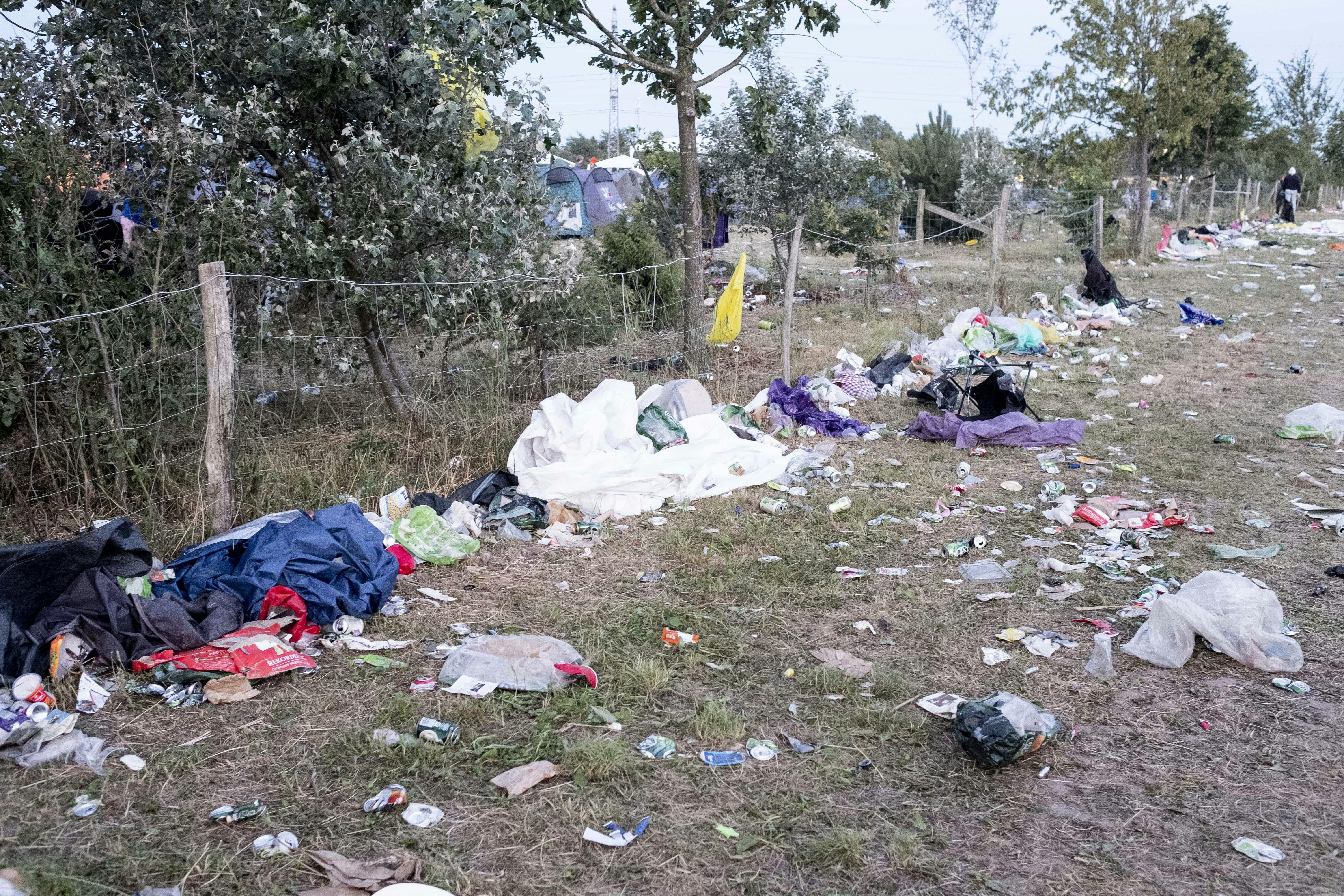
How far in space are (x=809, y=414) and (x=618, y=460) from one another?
6.16ft

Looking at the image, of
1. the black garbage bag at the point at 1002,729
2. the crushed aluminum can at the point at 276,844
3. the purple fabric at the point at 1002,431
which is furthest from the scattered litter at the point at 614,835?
the purple fabric at the point at 1002,431

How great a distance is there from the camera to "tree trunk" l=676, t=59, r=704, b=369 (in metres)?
7.39

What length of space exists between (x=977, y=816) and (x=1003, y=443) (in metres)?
4.06

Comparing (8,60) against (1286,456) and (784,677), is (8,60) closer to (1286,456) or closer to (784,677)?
(784,677)

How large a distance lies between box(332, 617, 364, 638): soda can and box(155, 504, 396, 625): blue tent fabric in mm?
33

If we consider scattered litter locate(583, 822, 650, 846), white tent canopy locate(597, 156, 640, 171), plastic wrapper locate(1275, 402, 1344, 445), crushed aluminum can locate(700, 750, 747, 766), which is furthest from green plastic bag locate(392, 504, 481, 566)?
white tent canopy locate(597, 156, 640, 171)

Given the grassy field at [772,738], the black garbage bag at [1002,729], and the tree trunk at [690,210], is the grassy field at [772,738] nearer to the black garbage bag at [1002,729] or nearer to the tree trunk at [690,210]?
the black garbage bag at [1002,729]

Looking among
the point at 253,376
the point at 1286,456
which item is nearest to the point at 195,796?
the point at 253,376

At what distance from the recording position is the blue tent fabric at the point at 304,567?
3662mm

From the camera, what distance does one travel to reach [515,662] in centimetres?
334

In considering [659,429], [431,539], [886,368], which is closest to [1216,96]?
[886,368]

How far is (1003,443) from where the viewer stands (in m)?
6.26

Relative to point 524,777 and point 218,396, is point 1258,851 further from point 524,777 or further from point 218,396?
point 218,396

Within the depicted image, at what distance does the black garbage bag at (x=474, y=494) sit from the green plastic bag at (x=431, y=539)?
0.22 meters
